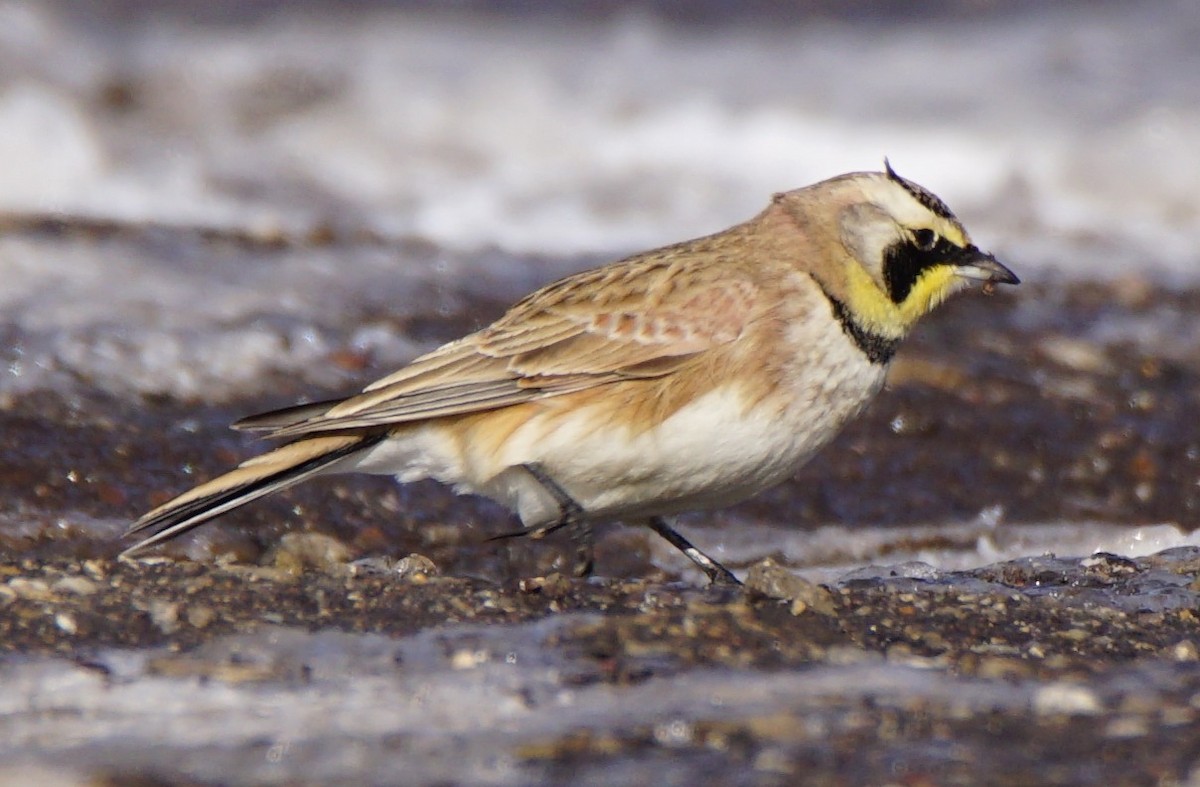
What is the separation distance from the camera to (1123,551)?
7793 millimetres

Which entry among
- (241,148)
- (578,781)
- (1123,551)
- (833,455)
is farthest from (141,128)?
(578,781)

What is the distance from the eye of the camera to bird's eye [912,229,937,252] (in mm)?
6168

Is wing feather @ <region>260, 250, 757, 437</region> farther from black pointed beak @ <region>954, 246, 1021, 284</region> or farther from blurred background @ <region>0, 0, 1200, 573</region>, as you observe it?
blurred background @ <region>0, 0, 1200, 573</region>

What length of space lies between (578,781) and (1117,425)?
5.93 metres

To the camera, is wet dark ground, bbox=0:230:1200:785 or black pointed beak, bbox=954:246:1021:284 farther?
black pointed beak, bbox=954:246:1021:284

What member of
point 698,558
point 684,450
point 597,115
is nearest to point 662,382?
point 684,450

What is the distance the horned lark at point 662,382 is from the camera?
574 centimetres

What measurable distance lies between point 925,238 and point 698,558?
136 cm

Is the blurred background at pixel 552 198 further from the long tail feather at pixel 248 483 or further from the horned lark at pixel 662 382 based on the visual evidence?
the horned lark at pixel 662 382

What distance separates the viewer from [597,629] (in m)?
4.92

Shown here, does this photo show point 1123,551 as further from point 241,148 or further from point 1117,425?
point 241,148

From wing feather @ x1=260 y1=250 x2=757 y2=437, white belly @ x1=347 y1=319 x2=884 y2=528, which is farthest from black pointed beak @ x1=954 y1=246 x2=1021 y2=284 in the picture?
wing feather @ x1=260 y1=250 x2=757 y2=437

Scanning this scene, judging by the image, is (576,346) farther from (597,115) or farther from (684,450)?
(597,115)

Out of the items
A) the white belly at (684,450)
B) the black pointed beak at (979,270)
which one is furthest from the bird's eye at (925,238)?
the white belly at (684,450)
